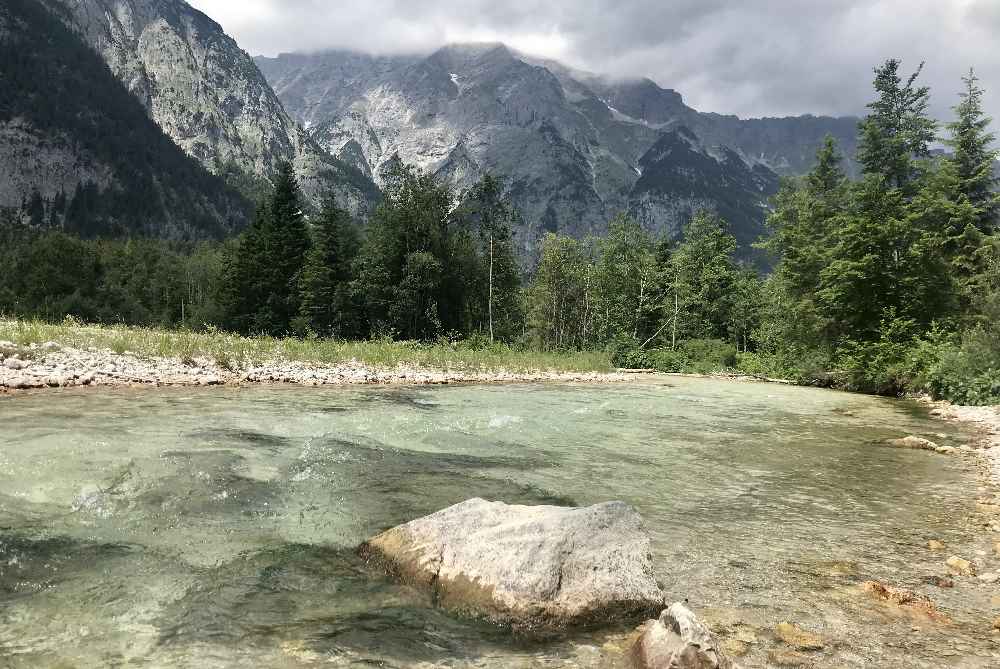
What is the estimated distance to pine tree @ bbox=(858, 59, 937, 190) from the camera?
1459 inches

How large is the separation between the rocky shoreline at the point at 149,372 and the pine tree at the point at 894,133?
33.3 metres

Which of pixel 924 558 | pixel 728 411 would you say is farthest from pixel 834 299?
pixel 924 558

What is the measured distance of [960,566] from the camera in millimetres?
5516

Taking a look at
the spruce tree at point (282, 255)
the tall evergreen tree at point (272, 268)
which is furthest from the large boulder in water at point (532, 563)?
the tall evergreen tree at point (272, 268)

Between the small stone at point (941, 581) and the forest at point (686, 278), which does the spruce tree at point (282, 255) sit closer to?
the forest at point (686, 278)

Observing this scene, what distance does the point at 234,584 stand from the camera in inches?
180

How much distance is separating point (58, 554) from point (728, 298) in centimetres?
6726

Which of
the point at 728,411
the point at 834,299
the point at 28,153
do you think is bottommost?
the point at 728,411

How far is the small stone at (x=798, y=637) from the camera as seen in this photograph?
13.2ft

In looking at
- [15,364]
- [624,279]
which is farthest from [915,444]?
[624,279]

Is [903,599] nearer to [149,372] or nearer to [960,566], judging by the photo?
[960,566]

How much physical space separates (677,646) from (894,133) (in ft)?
157

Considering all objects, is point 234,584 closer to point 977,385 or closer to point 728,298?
point 977,385

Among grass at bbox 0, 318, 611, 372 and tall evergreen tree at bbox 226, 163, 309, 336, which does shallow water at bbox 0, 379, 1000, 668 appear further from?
tall evergreen tree at bbox 226, 163, 309, 336
